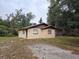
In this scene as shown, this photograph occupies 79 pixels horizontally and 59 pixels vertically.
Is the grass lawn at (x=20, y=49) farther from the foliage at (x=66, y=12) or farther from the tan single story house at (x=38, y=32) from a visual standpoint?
the tan single story house at (x=38, y=32)

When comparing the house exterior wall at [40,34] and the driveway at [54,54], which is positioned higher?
the house exterior wall at [40,34]

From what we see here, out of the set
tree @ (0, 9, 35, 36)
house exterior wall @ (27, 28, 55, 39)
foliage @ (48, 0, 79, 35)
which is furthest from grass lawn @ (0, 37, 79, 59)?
tree @ (0, 9, 35, 36)

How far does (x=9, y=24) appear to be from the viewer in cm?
6869

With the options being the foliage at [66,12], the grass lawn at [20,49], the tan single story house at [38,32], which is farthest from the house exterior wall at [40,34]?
the grass lawn at [20,49]

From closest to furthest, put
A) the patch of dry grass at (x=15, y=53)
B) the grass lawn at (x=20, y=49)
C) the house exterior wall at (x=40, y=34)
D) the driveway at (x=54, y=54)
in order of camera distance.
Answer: the patch of dry grass at (x=15, y=53), the driveway at (x=54, y=54), the grass lawn at (x=20, y=49), the house exterior wall at (x=40, y=34)

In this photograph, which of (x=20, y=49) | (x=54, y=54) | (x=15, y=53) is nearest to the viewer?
(x=54, y=54)

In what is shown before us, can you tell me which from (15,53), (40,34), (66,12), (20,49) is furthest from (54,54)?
(40,34)

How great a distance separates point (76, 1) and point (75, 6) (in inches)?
37.2

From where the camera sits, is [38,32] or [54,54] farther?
[38,32]

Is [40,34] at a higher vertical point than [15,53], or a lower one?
higher

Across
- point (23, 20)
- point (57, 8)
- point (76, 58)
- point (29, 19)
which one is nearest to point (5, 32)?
point (23, 20)

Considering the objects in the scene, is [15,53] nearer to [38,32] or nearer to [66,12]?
[66,12]

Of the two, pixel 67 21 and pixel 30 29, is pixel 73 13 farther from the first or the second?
pixel 30 29

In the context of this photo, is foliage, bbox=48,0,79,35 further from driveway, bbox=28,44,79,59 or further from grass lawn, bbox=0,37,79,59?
driveway, bbox=28,44,79,59
